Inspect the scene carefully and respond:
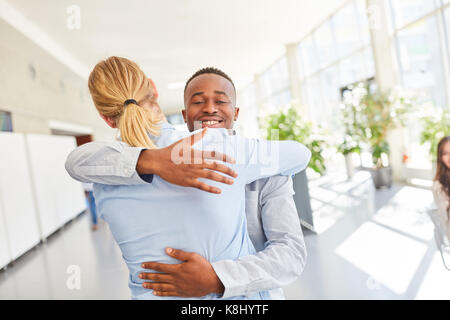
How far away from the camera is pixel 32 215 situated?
6242mm

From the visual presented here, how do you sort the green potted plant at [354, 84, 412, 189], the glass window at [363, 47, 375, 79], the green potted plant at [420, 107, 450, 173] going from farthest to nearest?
the glass window at [363, 47, 375, 79], the green potted plant at [354, 84, 412, 189], the green potted plant at [420, 107, 450, 173]

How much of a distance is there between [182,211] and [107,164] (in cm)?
17

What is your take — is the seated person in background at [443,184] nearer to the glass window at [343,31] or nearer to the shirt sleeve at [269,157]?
the glass window at [343,31]

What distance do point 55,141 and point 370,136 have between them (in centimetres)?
667

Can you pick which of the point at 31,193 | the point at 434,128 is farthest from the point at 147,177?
the point at 31,193

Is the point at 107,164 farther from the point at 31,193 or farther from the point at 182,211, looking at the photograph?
the point at 31,193

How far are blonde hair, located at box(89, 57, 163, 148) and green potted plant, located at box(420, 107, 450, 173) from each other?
5647 millimetres

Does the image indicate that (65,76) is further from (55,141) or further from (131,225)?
(55,141)

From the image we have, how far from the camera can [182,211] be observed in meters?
0.70

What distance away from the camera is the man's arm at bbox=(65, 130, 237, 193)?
589 millimetres

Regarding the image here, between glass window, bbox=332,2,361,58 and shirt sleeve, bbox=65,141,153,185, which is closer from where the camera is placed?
shirt sleeve, bbox=65,141,153,185

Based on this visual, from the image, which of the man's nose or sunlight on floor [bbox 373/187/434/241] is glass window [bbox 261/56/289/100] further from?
sunlight on floor [bbox 373/187/434/241]

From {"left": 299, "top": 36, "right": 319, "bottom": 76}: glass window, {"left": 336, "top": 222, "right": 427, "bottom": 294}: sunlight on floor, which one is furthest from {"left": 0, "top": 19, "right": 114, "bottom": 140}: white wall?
{"left": 336, "top": 222, "right": 427, "bottom": 294}: sunlight on floor

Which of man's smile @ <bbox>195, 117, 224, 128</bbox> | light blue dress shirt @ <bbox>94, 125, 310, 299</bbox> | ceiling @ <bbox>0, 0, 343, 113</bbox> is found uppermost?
ceiling @ <bbox>0, 0, 343, 113</bbox>
